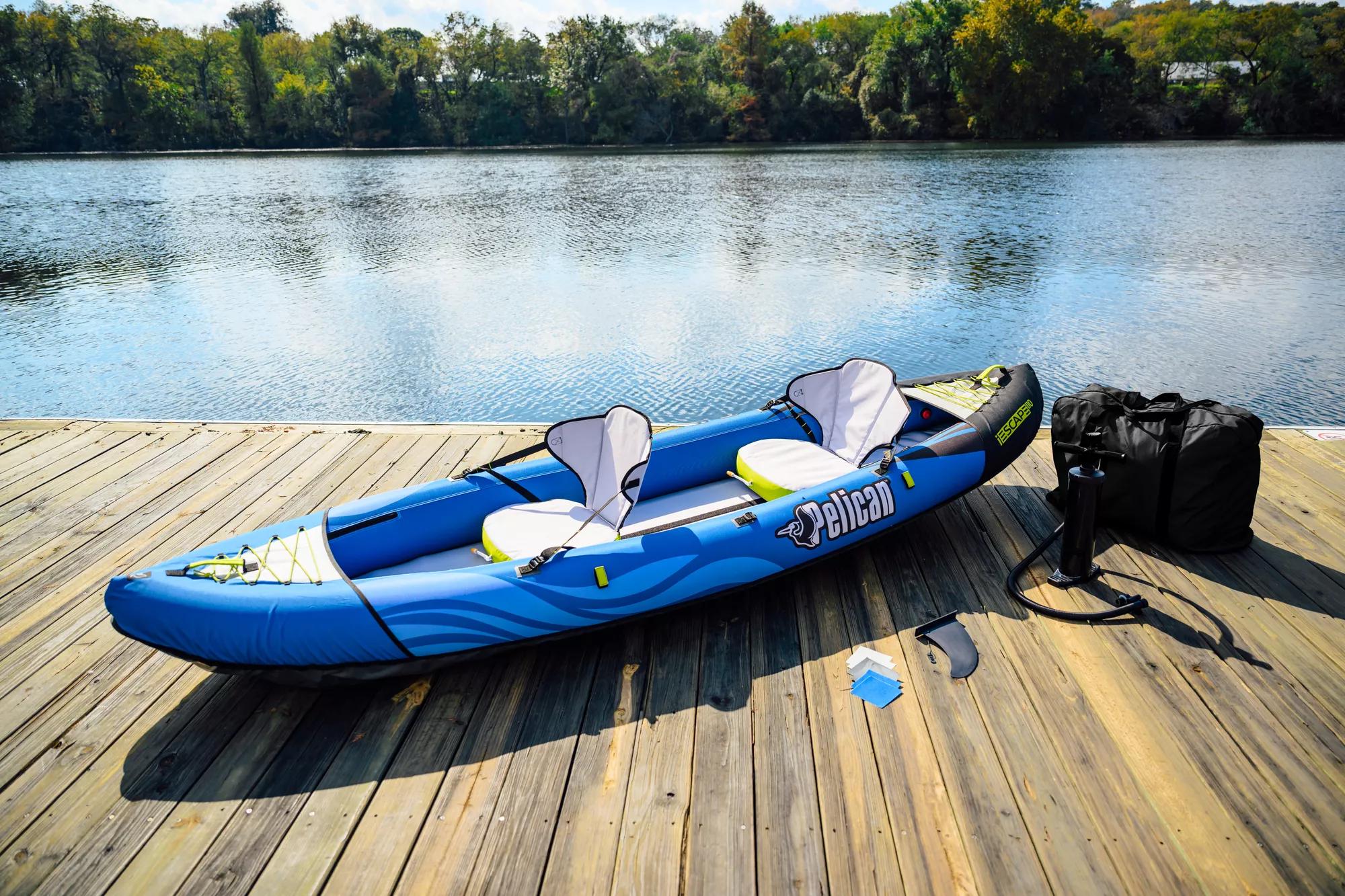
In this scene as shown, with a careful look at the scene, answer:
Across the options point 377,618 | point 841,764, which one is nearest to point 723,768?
point 841,764

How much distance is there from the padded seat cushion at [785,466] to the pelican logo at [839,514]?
20 cm

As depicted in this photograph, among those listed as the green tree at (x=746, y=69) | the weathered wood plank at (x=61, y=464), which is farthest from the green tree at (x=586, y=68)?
the weathered wood plank at (x=61, y=464)

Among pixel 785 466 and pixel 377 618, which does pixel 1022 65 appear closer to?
pixel 785 466

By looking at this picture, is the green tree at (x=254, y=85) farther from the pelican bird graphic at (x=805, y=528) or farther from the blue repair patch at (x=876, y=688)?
the blue repair patch at (x=876, y=688)

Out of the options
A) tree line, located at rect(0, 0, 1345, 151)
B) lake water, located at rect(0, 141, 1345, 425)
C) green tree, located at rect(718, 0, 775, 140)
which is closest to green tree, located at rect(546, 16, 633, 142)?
tree line, located at rect(0, 0, 1345, 151)

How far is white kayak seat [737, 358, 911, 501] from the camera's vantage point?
3.49 meters

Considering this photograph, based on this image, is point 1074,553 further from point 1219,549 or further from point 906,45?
point 906,45

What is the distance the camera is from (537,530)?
10.1 feet

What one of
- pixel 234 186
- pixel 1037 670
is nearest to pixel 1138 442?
pixel 1037 670

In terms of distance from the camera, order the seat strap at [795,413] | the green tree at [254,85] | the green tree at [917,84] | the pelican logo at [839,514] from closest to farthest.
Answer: the pelican logo at [839,514] < the seat strap at [795,413] < the green tree at [917,84] < the green tree at [254,85]

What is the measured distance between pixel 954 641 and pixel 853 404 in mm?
1323

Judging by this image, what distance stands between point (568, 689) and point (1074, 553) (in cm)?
198

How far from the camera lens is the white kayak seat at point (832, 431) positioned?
3486 mm

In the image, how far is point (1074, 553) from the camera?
3.18 metres
